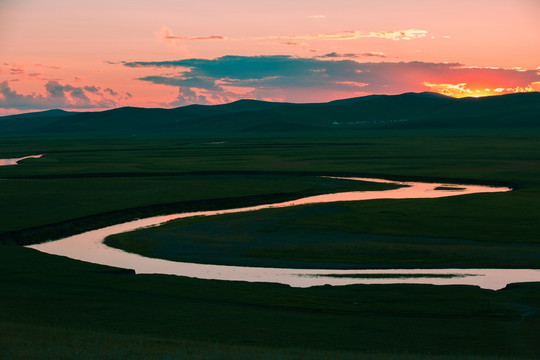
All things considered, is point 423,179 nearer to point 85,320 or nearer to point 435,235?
point 435,235

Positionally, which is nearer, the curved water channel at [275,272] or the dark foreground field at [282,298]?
the dark foreground field at [282,298]

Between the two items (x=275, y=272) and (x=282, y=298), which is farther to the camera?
(x=275, y=272)

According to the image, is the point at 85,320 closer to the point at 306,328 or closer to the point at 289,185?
the point at 306,328

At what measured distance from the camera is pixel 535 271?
29.5 meters

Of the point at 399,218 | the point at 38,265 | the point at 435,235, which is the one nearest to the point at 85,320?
the point at 38,265

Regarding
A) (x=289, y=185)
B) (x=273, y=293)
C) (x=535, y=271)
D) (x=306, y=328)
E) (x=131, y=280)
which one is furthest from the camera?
(x=289, y=185)

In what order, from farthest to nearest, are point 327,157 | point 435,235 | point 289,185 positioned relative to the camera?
point 327,157, point 289,185, point 435,235

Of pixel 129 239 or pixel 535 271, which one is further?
pixel 129 239

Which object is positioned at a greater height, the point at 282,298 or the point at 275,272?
the point at 282,298

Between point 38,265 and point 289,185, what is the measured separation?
112ft

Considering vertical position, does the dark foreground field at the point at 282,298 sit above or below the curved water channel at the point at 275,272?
above

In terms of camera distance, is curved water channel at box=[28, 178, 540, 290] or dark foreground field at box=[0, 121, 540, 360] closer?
dark foreground field at box=[0, 121, 540, 360]

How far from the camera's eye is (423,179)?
6750cm

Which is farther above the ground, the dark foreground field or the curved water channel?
the dark foreground field
